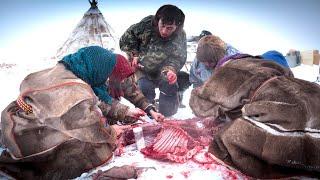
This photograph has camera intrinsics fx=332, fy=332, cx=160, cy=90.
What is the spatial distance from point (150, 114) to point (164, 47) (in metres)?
1.72

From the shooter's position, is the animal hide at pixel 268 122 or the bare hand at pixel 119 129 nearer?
the animal hide at pixel 268 122

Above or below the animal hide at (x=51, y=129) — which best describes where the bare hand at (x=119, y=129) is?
below

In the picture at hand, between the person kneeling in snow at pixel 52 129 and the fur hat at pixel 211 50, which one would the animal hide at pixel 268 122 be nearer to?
the person kneeling in snow at pixel 52 129

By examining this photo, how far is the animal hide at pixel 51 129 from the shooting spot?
9.21ft

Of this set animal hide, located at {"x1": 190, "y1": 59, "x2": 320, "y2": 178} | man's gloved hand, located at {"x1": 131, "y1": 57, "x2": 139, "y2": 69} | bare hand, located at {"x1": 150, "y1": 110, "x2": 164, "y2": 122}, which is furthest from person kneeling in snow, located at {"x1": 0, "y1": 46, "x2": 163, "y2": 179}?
man's gloved hand, located at {"x1": 131, "y1": 57, "x2": 139, "y2": 69}

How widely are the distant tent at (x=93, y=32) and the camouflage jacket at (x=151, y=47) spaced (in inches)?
142

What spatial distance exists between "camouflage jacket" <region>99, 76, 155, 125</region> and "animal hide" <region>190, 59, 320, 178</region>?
123 cm

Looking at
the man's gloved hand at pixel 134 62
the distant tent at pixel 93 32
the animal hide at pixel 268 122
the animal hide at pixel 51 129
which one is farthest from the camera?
the distant tent at pixel 93 32

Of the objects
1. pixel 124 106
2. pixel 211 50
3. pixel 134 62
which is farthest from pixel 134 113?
pixel 134 62

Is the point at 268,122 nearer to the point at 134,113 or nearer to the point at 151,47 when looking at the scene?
the point at 134,113

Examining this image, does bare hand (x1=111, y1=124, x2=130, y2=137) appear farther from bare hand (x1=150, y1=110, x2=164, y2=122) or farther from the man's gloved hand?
the man's gloved hand

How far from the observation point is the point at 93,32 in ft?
30.1

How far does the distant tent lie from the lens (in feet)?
29.9

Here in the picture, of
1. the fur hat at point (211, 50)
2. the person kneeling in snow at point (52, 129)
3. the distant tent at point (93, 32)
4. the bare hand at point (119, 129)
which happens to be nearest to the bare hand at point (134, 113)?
the bare hand at point (119, 129)
